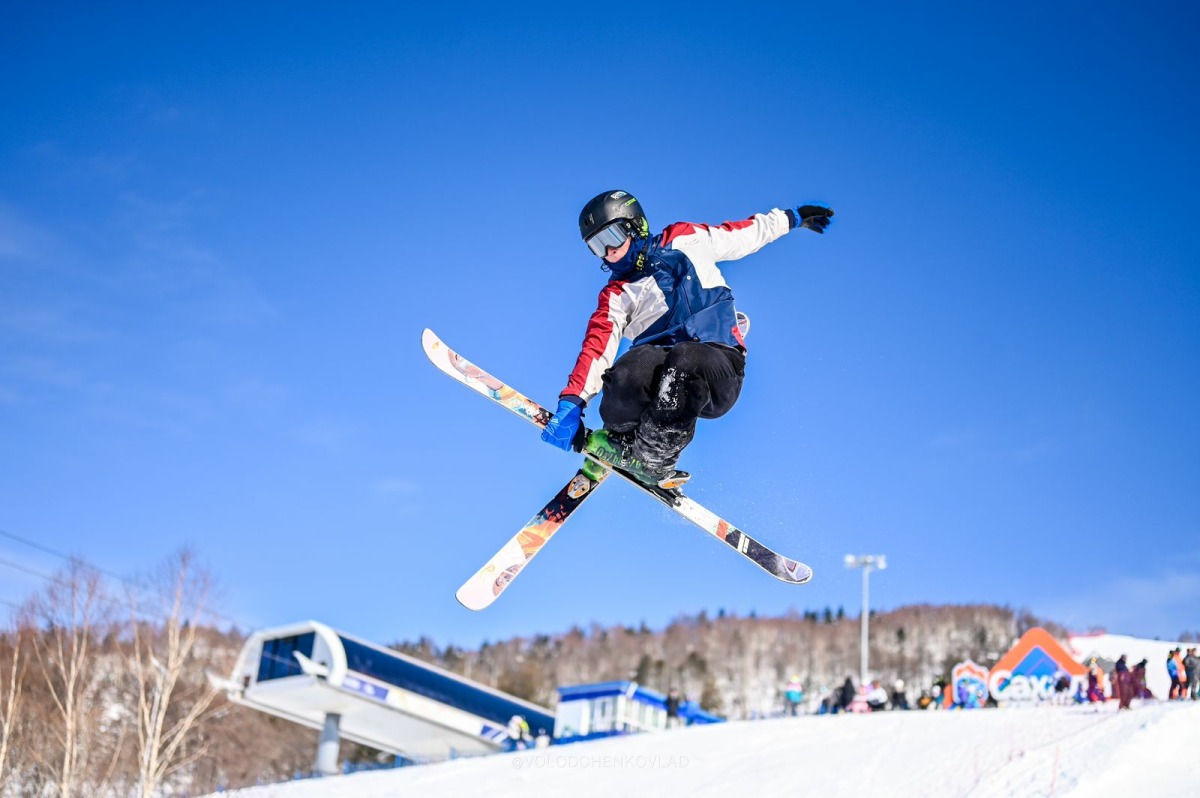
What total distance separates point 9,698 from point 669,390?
60.0 ft

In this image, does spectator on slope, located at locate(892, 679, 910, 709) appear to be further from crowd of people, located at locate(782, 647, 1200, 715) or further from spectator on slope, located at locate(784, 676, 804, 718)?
spectator on slope, located at locate(784, 676, 804, 718)

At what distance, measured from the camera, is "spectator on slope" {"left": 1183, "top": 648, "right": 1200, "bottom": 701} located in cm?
1862

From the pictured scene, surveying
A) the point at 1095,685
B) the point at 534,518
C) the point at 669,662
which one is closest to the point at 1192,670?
the point at 1095,685

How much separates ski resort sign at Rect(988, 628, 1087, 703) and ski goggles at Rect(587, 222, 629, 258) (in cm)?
2157

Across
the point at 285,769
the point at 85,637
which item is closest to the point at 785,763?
the point at 85,637

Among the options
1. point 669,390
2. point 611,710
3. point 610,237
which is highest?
point 610,237

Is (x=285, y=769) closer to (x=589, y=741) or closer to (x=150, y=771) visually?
(x=589, y=741)

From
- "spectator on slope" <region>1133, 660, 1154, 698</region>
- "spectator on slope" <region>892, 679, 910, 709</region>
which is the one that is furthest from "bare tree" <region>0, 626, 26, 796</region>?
"spectator on slope" <region>1133, 660, 1154, 698</region>

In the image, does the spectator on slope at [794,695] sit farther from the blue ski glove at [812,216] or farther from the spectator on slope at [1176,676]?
the blue ski glove at [812,216]

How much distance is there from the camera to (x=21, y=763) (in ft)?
74.6

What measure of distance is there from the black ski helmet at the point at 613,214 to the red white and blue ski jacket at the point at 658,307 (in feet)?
0.43

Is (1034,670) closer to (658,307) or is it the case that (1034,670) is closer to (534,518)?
(534,518)

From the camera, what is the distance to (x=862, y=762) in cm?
1852

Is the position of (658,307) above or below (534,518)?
above
